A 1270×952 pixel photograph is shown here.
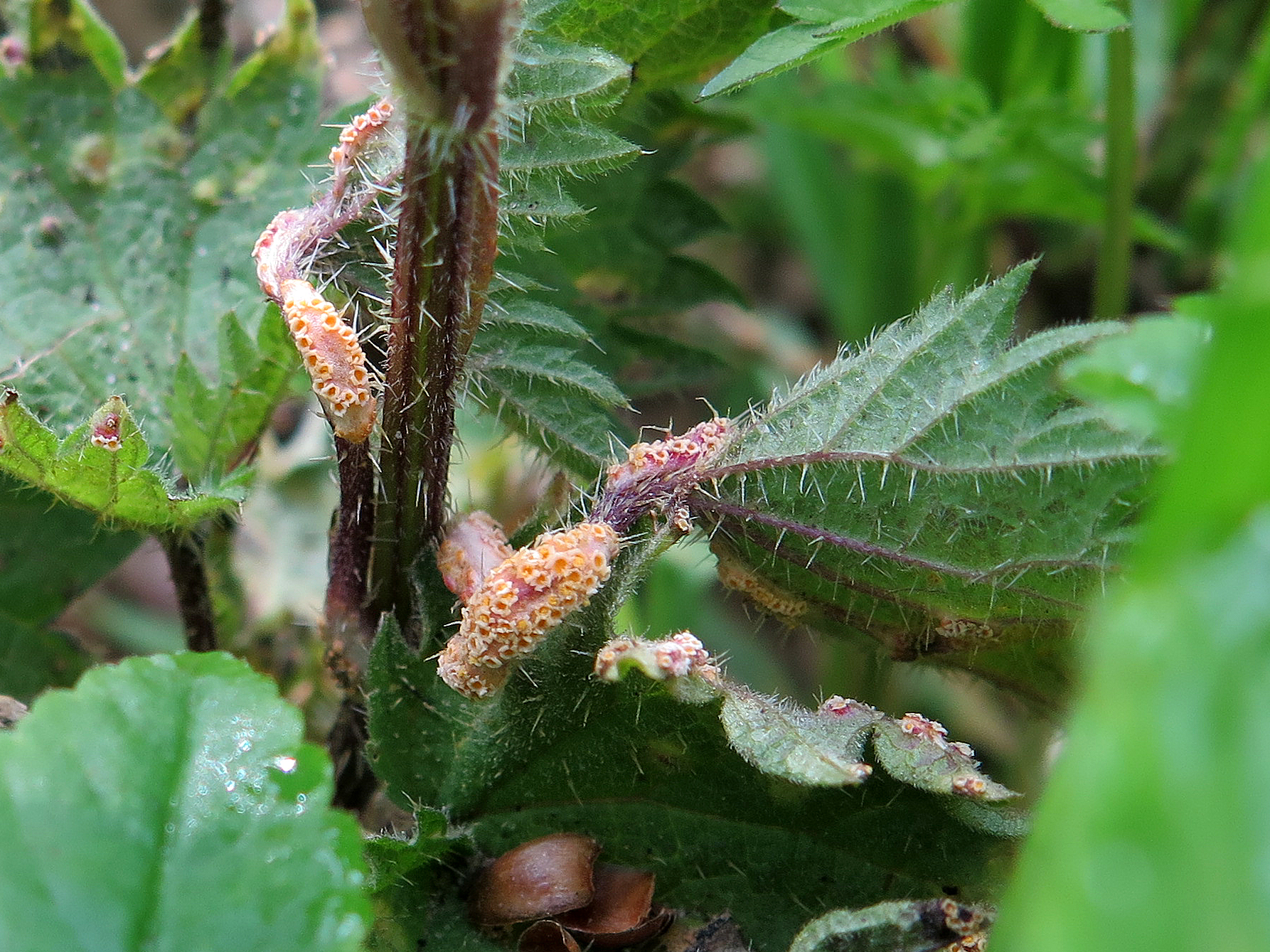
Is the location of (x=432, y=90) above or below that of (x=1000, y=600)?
above

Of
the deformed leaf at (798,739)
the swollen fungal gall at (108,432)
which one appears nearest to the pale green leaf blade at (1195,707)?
the deformed leaf at (798,739)

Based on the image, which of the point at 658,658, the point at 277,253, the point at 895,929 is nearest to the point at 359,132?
the point at 277,253

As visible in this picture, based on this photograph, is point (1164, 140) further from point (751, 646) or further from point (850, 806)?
point (850, 806)

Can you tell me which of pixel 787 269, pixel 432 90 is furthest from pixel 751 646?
pixel 432 90

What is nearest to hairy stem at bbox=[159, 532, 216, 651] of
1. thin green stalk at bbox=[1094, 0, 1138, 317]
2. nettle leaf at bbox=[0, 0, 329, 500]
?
nettle leaf at bbox=[0, 0, 329, 500]

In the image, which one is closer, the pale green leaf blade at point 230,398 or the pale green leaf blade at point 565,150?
the pale green leaf blade at point 565,150

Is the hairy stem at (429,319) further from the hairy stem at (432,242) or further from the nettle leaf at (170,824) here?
the nettle leaf at (170,824)
